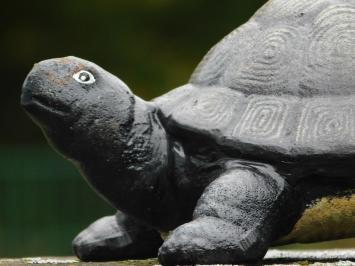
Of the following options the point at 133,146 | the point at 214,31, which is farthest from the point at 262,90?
the point at 214,31

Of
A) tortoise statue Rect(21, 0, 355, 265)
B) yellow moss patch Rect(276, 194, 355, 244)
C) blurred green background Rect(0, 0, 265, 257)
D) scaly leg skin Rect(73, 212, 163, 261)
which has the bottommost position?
blurred green background Rect(0, 0, 265, 257)

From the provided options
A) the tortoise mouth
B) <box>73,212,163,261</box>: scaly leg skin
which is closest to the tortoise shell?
the tortoise mouth

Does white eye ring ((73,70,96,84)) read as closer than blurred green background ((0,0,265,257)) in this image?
Yes

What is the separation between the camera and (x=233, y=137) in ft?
11.2

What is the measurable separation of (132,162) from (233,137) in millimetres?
431

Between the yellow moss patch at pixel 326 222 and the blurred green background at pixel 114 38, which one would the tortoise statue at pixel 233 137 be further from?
the blurred green background at pixel 114 38

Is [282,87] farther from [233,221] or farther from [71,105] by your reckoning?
[71,105]

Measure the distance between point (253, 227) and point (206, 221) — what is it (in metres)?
0.18

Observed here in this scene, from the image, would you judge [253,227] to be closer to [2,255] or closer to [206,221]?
[206,221]

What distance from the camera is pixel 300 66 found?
11.7ft

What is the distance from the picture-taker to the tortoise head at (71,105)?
3.51 m

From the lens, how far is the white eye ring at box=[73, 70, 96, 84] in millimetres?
Result: 3585

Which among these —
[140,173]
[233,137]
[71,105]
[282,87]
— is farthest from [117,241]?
[282,87]

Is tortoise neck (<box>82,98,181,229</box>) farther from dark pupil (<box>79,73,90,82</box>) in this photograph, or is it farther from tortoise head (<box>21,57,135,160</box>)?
dark pupil (<box>79,73,90,82</box>)
